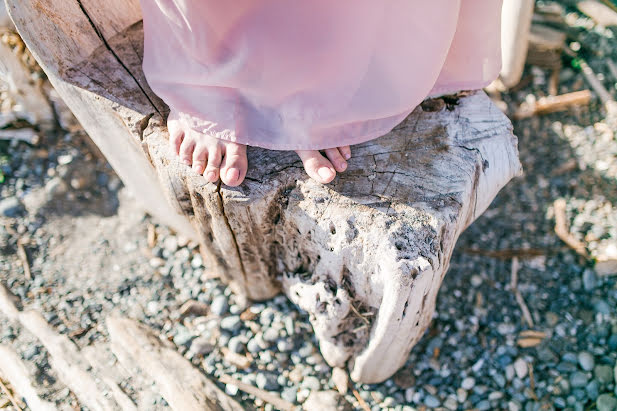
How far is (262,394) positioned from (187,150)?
108cm

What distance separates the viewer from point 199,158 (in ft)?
5.61

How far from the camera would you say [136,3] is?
205 centimetres

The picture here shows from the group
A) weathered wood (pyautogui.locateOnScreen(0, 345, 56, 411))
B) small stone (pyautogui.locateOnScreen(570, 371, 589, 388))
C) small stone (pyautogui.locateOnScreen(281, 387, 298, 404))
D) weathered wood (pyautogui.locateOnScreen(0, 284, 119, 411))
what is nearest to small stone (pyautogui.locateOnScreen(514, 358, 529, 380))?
small stone (pyautogui.locateOnScreen(570, 371, 589, 388))

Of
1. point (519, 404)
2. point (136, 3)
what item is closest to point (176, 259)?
point (136, 3)

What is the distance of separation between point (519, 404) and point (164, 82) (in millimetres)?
1927

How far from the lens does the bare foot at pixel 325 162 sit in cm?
161

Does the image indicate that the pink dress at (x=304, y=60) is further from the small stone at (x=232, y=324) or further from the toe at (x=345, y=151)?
the small stone at (x=232, y=324)

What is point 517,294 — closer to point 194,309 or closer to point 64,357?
point 194,309

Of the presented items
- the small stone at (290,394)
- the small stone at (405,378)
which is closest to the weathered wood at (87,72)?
the small stone at (290,394)

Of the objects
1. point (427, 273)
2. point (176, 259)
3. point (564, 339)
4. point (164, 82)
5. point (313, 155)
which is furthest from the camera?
point (176, 259)

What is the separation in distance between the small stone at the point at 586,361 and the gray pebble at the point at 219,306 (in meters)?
1.60

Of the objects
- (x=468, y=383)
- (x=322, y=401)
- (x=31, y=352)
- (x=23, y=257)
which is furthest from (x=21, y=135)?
(x=468, y=383)

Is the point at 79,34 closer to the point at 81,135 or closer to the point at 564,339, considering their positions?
the point at 81,135

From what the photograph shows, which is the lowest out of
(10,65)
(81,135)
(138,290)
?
(138,290)
